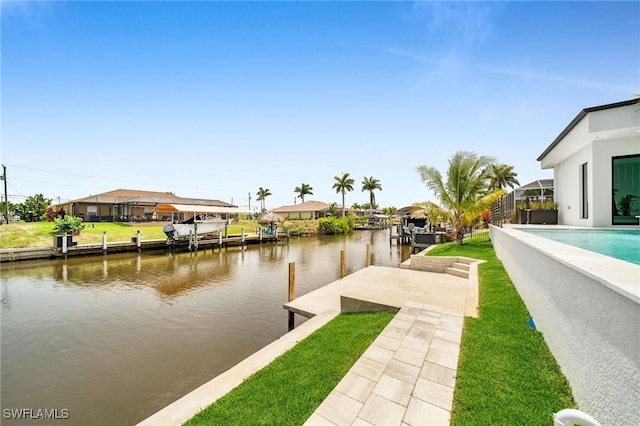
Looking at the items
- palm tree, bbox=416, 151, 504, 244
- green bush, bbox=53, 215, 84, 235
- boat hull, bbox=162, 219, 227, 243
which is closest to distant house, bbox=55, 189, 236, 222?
green bush, bbox=53, 215, 84, 235

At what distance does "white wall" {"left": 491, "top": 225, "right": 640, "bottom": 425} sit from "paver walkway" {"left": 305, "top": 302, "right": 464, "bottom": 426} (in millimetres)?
1173

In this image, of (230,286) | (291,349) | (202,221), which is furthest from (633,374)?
(202,221)

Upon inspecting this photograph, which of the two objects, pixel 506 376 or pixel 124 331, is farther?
pixel 124 331

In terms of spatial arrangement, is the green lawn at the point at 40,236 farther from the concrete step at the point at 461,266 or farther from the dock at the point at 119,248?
the concrete step at the point at 461,266

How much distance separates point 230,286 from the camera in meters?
12.3

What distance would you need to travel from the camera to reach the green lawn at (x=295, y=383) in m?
3.03

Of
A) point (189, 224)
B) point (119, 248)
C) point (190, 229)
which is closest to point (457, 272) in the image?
point (190, 229)

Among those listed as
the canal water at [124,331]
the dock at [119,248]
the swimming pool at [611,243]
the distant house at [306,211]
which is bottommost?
the canal water at [124,331]

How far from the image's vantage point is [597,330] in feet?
6.95

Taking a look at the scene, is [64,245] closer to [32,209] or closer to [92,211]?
[92,211]

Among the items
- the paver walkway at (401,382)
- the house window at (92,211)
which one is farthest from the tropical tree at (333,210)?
the paver walkway at (401,382)

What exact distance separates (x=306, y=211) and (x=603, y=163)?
51.0 metres

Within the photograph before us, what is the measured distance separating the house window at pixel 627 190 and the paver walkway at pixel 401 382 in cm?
968

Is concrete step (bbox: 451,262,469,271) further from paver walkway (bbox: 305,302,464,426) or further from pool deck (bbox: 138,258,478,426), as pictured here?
paver walkway (bbox: 305,302,464,426)
